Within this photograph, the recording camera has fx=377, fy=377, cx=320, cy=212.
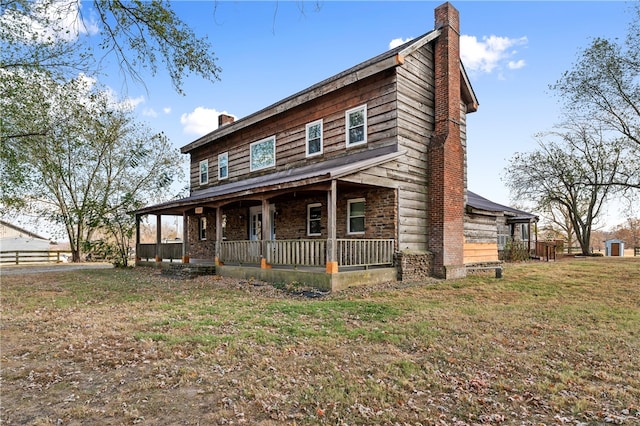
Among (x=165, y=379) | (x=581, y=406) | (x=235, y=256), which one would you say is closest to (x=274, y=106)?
(x=235, y=256)

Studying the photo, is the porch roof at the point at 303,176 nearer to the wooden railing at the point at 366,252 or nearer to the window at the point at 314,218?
the window at the point at 314,218

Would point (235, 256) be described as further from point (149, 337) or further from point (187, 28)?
point (187, 28)

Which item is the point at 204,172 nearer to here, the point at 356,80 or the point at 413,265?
the point at 356,80

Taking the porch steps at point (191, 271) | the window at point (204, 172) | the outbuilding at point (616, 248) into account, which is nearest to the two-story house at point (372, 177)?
the porch steps at point (191, 271)

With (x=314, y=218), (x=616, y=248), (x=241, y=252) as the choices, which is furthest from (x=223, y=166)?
(x=616, y=248)

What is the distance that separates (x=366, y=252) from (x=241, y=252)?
5.10 metres

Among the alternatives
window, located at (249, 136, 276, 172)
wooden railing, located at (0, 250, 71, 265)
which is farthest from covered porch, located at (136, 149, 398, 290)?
wooden railing, located at (0, 250, 71, 265)

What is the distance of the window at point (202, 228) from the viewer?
22078 millimetres

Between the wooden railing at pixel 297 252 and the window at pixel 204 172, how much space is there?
1113 cm

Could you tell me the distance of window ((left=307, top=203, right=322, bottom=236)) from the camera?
15346mm

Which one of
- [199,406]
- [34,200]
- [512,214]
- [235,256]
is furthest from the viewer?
[34,200]

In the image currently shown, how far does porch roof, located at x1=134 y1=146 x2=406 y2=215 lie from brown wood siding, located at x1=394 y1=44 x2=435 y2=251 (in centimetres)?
103

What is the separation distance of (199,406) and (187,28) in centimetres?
529

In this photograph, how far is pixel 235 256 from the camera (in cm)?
1461
